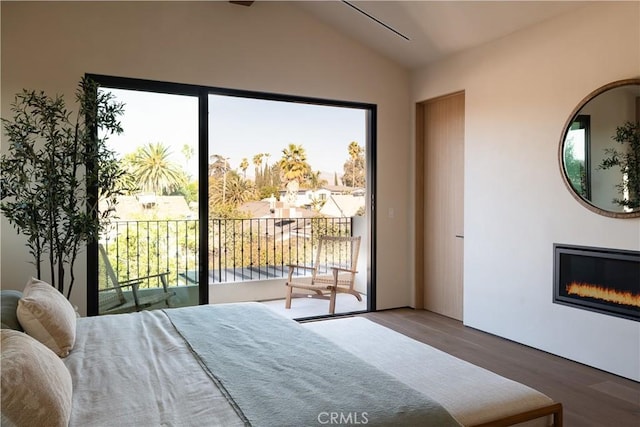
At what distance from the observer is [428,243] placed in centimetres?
530

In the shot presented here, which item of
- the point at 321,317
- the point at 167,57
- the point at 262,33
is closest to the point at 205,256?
the point at 321,317

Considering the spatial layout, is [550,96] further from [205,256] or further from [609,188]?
[205,256]

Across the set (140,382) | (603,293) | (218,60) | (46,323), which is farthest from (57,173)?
(603,293)

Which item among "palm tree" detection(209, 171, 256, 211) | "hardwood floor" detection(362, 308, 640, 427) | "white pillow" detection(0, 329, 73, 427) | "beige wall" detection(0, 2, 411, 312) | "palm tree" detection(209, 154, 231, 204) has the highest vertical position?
"beige wall" detection(0, 2, 411, 312)

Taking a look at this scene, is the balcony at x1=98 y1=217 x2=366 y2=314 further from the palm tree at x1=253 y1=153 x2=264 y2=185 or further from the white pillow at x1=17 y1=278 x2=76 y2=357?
the white pillow at x1=17 y1=278 x2=76 y2=357

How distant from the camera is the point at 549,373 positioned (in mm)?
3320

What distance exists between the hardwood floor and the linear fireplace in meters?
0.48

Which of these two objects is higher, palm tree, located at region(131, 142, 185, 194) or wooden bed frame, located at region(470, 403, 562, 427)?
palm tree, located at region(131, 142, 185, 194)

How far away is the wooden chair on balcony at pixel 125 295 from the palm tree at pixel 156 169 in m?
0.69

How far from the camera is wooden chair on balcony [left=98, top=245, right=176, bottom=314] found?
4004mm

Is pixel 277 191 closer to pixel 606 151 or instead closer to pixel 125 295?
pixel 125 295

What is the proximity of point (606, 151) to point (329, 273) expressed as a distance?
3.92 m

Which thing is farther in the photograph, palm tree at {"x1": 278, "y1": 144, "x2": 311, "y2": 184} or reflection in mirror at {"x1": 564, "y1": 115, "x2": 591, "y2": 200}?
palm tree at {"x1": 278, "y1": 144, "x2": 311, "y2": 184}

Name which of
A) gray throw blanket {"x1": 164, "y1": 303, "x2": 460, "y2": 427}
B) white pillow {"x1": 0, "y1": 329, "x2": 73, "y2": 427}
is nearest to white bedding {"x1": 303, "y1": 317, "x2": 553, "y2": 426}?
gray throw blanket {"x1": 164, "y1": 303, "x2": 460, "y2": 427}
